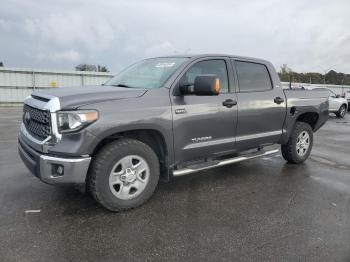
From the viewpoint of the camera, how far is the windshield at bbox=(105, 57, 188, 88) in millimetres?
4113

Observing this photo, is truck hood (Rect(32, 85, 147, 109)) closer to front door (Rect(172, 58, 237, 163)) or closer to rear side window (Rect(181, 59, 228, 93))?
front door (Rect(172, 58, 237, 163))

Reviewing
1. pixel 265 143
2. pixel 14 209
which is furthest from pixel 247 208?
pixel 14 209

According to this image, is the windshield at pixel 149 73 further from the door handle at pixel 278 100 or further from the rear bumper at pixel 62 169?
the door handle at pixel 278 100

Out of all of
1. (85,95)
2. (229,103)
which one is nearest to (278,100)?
(229,103)

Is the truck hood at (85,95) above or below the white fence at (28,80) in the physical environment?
below

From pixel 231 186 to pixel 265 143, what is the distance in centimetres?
101

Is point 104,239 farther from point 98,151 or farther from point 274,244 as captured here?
point 274,244

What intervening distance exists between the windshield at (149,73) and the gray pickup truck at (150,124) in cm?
2

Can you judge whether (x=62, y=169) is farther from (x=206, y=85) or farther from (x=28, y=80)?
(x=28, y=80)

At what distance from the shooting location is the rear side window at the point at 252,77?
4797 millimetres

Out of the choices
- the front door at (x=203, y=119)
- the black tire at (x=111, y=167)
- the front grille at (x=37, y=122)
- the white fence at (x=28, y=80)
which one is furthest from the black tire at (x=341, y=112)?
the front grille at (x=37, y=122)

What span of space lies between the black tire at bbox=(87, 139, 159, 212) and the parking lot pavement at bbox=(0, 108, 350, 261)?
0.13 meters

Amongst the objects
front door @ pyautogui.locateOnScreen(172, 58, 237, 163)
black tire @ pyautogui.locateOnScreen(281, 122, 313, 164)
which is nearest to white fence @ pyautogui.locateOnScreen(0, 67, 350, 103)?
black tire @ pyautogui.locateOnScreen(281, 122, 313, 164)

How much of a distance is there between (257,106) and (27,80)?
1886cm
